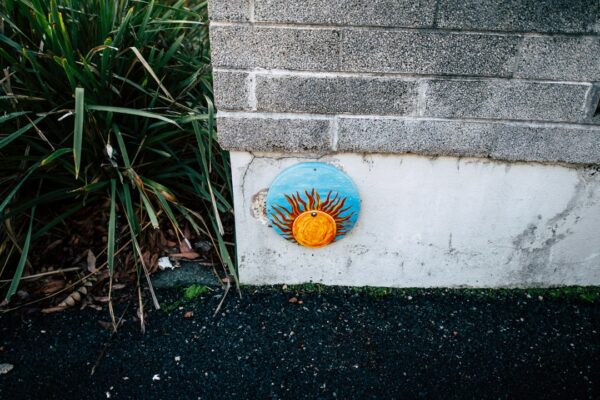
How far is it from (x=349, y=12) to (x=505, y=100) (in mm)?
651

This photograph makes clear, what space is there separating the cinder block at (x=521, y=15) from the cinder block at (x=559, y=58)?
4 centimetres

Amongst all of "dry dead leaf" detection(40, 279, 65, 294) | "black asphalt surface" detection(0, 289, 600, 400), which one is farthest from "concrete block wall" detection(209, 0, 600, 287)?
"dry dead leaf" detection(40, 279, 65, 294)

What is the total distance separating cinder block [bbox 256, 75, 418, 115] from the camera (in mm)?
1722

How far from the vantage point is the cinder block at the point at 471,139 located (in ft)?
5.92

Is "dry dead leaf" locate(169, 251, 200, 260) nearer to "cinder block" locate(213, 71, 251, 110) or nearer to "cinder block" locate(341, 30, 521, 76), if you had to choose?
"cinder block" locate(213, 71, 251, 110)

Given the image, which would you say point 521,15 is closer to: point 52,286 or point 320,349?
point 320,349

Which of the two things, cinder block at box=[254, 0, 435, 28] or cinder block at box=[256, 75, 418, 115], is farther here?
cinder block at box=[256, 75, 418, 115]

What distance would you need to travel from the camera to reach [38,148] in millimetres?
2059

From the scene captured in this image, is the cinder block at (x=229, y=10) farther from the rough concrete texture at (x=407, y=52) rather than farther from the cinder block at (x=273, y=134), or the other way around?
the cinder block at (x=273, y=134)

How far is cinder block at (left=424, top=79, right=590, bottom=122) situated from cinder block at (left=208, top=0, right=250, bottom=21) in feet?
2.24

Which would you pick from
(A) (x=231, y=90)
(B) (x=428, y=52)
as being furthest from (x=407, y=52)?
(A) (x=231, y=90)

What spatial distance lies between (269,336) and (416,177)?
88cm

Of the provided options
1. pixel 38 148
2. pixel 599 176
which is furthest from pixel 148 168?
pixel 599 176

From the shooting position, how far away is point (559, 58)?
1.69 metres
